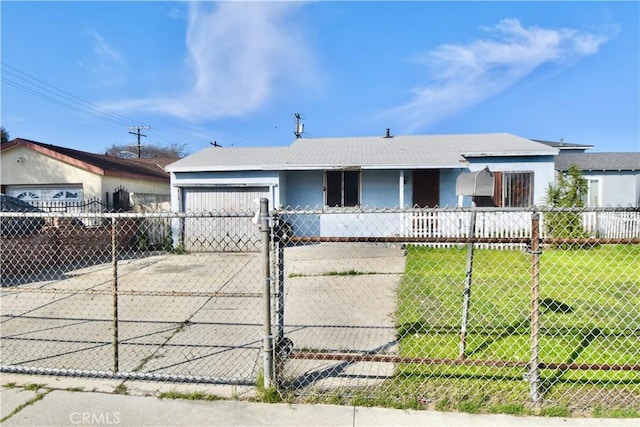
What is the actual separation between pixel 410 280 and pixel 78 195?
12859 mm

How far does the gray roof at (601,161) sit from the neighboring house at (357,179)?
4.42m

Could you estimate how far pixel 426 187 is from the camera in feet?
41.1

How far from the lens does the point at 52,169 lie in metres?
14.0

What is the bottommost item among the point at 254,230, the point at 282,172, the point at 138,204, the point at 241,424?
the point at 241,424

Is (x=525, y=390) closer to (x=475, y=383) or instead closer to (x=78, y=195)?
(x=475, y=383)

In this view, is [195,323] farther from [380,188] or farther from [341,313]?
[380,188]

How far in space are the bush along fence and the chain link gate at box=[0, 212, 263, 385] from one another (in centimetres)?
3

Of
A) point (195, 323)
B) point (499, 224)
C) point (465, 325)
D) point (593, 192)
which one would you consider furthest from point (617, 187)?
point (195, 323)

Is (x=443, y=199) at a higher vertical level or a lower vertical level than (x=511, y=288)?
higher

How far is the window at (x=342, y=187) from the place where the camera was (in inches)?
498

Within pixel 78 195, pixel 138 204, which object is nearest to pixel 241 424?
pixel 138 204

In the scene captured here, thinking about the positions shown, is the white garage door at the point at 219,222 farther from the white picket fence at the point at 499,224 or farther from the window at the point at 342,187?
the white picket fence at the point at 499,224

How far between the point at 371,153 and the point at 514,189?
4.83 meters

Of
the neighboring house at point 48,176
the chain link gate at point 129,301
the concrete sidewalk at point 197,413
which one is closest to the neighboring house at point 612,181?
the chain link gate at point 129,301
